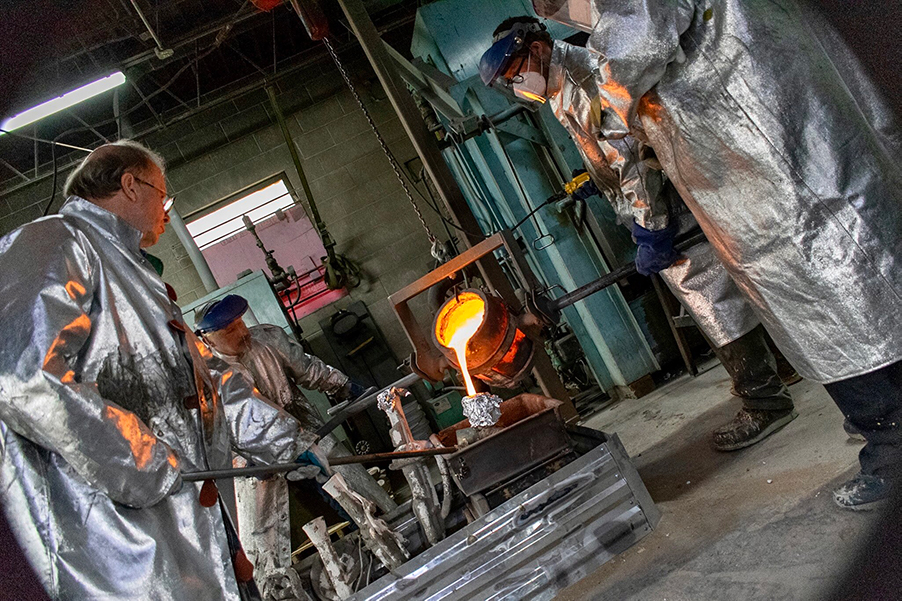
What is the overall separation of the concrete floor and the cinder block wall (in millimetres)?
5337

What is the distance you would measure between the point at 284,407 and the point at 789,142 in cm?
333

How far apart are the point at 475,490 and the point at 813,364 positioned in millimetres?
1217

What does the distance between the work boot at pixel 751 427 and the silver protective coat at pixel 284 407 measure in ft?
6.33

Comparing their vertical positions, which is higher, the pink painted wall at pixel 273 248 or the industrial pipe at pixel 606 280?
the pink painted wall at pixel 273 248

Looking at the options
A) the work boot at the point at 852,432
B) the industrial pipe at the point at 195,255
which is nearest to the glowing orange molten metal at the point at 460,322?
the work boot at the point at 852,432

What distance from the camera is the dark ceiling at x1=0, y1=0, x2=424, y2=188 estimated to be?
569 cm

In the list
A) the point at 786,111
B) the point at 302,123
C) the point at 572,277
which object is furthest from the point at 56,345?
the point at 302,123

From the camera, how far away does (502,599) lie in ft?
6.59

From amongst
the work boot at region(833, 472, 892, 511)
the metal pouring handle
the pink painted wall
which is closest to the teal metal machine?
the metal pouring handle

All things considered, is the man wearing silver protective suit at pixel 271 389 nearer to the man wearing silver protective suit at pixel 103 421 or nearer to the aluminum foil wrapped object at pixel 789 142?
the man wearing silver protective suit at pixel 103 421

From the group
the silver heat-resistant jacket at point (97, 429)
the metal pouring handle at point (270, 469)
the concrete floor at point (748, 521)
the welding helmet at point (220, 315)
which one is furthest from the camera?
the welding helmet at point (220, 315)

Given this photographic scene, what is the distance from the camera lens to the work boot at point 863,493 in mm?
1663

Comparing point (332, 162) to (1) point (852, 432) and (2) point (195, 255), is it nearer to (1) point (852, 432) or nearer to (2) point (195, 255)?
(2) point (195, 255)

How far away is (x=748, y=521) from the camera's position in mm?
→ 1942
